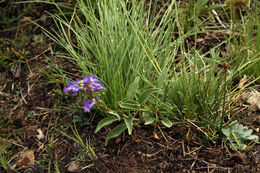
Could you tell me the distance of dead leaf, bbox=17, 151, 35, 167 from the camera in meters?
2.00

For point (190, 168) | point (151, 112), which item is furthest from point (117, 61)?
point (190, 168)

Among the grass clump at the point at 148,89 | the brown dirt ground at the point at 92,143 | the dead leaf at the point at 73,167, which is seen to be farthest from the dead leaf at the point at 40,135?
the grass clump at the point at 148,89

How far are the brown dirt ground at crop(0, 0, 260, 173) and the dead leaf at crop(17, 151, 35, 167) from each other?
0.03 meters

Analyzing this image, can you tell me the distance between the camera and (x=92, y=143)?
1.99 metres

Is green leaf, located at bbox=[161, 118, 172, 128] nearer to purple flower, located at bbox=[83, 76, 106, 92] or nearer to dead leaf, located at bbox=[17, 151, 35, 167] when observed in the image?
purple flower, located at bbox=[83, 76, 106, 92]

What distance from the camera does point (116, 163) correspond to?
1.85 meters

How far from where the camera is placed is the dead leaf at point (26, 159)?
2.00 metres

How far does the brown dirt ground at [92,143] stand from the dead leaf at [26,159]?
1.1 inches

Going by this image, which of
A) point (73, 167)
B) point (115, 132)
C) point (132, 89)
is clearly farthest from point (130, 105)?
point (73, 167)

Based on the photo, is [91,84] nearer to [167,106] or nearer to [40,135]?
[167,106]

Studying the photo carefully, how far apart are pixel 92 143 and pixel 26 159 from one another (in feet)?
1.45

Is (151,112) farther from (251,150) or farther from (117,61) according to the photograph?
(251,150)

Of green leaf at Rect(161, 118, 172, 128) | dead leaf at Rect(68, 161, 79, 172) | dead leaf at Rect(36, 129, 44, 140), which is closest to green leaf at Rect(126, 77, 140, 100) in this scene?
green leaf at Rect(161, 118, 172, 128)

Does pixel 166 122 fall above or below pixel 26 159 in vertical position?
above
